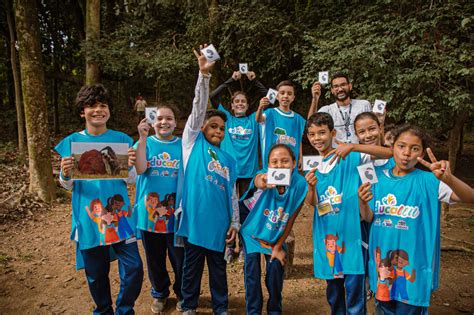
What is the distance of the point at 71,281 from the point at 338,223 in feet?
10.7

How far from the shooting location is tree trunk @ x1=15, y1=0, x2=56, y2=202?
6000 millimetres

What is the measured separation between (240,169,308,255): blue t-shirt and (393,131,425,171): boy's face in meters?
0.81

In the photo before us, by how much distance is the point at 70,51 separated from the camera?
47.7ft

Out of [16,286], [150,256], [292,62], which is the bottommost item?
[16,286]

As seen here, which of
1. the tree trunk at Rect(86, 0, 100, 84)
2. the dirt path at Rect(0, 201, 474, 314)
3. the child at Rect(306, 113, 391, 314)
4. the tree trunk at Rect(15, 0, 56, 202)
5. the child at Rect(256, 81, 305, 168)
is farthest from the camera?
the tree trunk at Rect(86, 0, 100, 84)

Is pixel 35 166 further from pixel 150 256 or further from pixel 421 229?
pixel 421 229

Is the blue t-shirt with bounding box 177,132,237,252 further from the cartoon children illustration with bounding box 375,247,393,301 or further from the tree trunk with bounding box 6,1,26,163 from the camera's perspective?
the tree trunk with bounding box 6,1,26,163

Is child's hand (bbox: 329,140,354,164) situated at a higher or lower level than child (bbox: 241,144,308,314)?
higher

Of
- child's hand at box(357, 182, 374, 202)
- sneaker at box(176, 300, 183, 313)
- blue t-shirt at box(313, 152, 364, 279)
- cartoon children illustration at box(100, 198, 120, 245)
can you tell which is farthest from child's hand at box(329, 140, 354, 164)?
sneaker at box(176, 300, 183, 313)

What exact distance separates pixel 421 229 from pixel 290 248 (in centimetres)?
198

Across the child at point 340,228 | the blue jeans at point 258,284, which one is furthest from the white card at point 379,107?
the blue jeans at point 258,284

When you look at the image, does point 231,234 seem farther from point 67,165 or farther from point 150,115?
point 67,165

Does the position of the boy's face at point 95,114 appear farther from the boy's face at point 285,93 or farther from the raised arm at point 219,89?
the boy's face at point 285,93

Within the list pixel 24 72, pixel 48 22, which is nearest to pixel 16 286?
pixel 24 72
